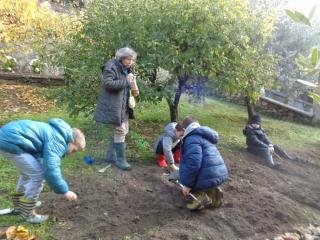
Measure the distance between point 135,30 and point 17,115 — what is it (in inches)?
144

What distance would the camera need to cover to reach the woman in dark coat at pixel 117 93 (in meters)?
5.68

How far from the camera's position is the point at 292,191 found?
6113 mm

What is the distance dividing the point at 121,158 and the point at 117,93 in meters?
0.96

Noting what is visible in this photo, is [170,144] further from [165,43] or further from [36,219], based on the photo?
[36,219]

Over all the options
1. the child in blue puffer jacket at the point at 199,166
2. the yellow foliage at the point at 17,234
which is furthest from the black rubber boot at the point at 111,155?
the yellow foliage at the point at 17,234

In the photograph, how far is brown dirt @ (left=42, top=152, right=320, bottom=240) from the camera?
436 cm

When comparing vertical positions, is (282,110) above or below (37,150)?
below

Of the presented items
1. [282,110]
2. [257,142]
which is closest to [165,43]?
[257,142]

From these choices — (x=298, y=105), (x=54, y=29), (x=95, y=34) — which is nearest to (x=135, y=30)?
(x=95, y=34)

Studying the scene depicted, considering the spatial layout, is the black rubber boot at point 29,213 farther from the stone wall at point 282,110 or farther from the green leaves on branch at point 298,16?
the stone wall at point 282,110

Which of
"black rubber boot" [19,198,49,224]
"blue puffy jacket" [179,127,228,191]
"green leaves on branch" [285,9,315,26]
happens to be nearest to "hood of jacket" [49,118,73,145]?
"black rubber boot" [19,198,49,224]

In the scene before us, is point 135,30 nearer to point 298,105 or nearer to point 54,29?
point 54,29

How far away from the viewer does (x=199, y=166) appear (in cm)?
468

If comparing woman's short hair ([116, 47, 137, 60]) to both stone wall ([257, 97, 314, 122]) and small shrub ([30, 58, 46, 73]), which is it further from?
stone wall ([257, 97, 314, 122])
